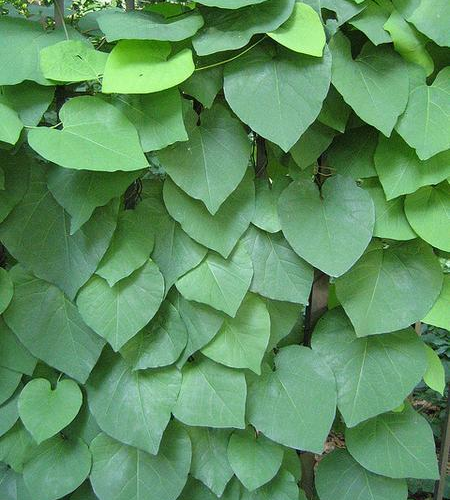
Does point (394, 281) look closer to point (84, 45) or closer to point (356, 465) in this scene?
point (356, 465)

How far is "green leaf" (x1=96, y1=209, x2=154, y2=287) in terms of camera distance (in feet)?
3.41

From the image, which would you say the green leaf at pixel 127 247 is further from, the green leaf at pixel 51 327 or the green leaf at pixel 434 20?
the green leaf at pixel 434 20

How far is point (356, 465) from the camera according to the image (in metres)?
1.30

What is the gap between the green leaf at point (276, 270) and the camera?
1.10 meters

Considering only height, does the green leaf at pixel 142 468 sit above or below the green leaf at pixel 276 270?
below

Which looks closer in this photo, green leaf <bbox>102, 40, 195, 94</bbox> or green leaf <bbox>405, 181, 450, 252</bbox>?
green leaf <bbox>102, 40, 195, 94</bbox>

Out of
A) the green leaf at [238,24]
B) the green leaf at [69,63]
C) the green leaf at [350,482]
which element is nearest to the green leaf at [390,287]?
the green leaf at [350,482]

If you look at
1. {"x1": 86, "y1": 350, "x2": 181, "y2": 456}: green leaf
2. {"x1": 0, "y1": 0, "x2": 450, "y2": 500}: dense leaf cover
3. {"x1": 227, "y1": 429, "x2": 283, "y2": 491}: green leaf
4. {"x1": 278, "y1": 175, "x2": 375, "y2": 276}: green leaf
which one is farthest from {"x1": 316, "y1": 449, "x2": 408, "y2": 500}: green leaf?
{"x1": 278, "y1": 175, "x2": 375, "y2": 276}: green leaf

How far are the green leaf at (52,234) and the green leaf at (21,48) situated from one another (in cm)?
18

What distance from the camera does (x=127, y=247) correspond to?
1.05 meters

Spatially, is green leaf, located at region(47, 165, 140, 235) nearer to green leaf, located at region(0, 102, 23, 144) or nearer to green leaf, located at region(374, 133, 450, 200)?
green leaf, located at region(0, 102, 23, 144)

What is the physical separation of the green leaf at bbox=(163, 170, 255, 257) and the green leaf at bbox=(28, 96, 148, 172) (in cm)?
15

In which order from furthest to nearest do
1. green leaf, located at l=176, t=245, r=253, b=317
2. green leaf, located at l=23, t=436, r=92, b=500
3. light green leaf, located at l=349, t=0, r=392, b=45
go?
green leaf, located at l=23, t=436, r=92, b=500
green leaf, located at l=176, t=245, r=253, b=317
light green leaf, located at l=349, t=0, r=392, b=45

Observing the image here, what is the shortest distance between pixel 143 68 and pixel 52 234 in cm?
35
